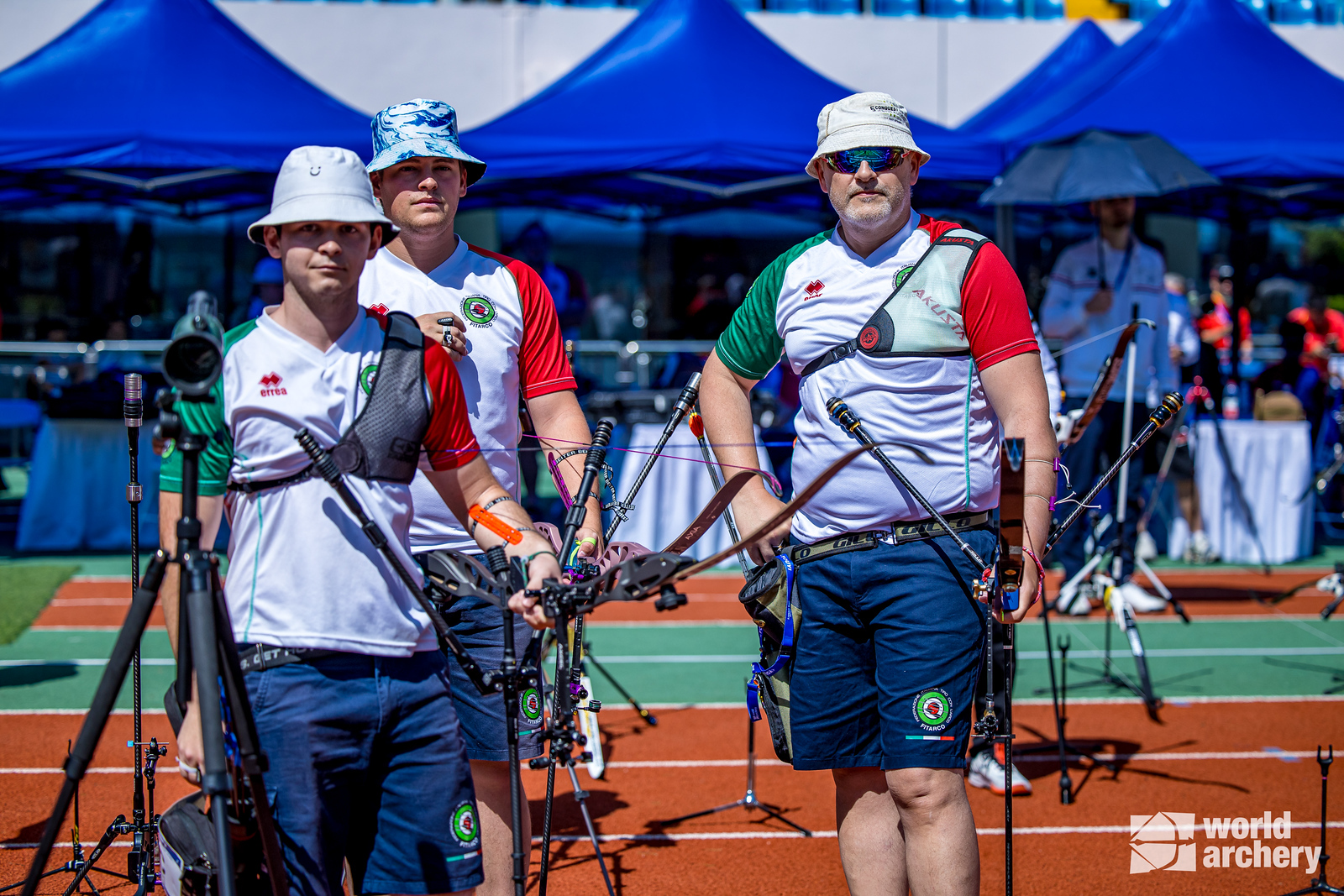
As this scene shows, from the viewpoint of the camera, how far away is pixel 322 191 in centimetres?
235

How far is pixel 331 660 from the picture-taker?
234cm

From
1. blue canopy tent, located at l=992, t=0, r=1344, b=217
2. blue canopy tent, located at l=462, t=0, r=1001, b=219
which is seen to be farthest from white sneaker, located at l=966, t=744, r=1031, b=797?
blue canopy tent, located at l=992, t=0, r=1344, b=217

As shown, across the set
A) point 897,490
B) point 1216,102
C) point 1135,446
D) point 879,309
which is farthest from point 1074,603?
point 1216,102

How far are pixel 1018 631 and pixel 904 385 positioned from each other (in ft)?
17.2

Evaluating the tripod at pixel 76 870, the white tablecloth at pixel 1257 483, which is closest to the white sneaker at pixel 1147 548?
the white tablecloth at pixel 1257 483

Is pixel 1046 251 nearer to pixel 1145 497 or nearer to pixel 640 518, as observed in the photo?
pixel 1145 497

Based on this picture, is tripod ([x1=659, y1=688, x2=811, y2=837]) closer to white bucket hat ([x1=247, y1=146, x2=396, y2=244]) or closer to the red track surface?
the red track surface

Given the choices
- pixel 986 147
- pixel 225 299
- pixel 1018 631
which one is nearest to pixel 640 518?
pixel 1018 631

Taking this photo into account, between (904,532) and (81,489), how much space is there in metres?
8.79

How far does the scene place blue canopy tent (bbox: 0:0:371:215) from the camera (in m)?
9.44

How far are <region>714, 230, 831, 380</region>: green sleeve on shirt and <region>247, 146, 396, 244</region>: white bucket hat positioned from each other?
1151 mm

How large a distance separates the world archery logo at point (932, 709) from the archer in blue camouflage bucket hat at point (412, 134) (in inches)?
67.0

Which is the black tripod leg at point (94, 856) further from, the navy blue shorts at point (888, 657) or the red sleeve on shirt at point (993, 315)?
the red sleeve on shirt at point (993, 315)

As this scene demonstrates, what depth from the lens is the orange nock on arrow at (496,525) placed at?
8.25 feet
